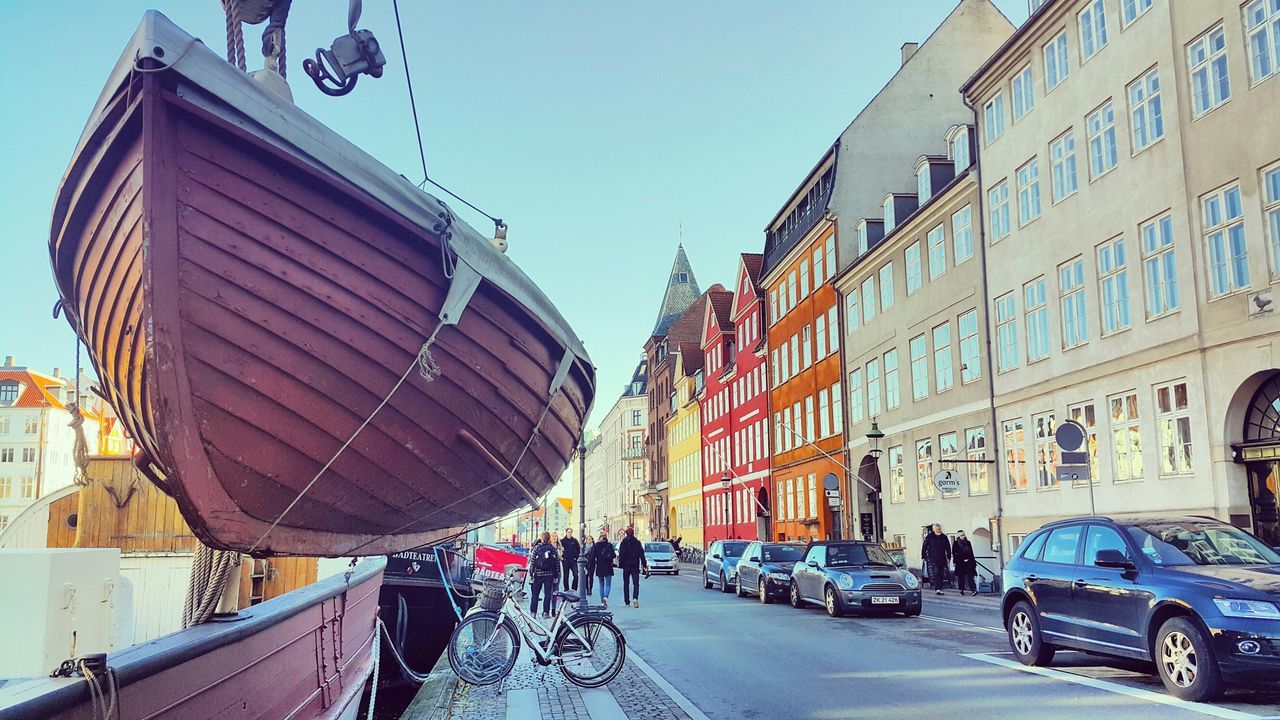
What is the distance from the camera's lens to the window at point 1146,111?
69.1 ft

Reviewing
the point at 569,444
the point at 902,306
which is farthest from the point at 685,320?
the point at 569,444

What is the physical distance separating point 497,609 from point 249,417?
490 centimetres

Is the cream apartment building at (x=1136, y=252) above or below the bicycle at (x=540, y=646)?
above

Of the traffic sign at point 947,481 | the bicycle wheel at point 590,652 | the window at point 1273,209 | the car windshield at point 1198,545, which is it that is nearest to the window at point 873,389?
the traffic sign at point 947,481

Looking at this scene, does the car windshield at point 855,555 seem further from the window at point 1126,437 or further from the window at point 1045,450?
the window at point 1045,450

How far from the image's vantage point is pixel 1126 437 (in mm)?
22109

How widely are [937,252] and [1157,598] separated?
24142 millimetres

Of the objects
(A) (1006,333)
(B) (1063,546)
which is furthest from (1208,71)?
(B) (1063,546)

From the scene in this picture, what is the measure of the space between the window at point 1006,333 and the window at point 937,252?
12.1 ft

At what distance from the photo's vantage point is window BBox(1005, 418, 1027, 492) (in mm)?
26641

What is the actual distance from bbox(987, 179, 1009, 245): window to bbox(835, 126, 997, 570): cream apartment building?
0.86 meters

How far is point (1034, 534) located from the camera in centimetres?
1166

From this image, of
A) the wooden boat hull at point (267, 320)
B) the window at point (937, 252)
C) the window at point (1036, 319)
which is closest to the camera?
the wooden boat hull at point (267, 320)

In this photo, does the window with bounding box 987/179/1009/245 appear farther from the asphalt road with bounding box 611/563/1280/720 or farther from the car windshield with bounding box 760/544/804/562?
the asphalt road with bounding box 611/563/1280/720
